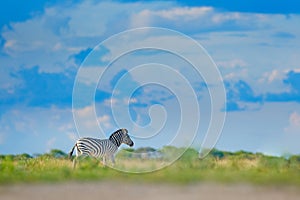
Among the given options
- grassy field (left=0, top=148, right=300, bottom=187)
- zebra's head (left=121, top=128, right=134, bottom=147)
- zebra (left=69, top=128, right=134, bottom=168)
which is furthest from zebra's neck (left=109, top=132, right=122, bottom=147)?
grassy field (left=0, top=148, right=300, bottom=187)

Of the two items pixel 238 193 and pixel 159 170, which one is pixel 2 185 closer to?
pixel 159 170

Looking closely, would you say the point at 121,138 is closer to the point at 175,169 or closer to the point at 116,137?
the point at 116,137

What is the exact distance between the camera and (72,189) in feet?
48.3

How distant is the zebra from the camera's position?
18844mm

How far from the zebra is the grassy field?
239 mm

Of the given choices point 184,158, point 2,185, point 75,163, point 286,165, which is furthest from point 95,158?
point 286,165

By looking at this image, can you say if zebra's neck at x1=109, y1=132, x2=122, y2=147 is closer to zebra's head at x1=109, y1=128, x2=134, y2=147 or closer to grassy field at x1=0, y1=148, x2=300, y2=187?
zebra's head at x1=109, y1=128, x2=134, y2=147

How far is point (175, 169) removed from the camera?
54.8 feet

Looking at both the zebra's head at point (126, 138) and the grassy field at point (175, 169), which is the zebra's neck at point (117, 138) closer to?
the zebra's head at point (126, 138)

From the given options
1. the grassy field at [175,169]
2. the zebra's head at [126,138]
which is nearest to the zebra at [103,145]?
the zebra's head at [126,138]

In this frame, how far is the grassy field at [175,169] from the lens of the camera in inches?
594

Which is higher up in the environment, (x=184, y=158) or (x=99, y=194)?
(x=184, y=158)

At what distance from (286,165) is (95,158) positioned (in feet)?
16.8

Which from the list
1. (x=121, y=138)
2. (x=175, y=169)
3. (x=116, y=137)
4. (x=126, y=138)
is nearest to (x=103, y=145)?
(x=116, y=137)
